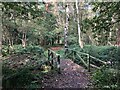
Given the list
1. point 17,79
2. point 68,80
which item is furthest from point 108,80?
point 17,79

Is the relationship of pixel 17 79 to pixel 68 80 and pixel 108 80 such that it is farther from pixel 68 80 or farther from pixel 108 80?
pixel 108 80

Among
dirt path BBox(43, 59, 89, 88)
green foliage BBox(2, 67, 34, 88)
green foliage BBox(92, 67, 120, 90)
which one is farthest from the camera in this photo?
dirt path BBox(43, 59, 89, 88)

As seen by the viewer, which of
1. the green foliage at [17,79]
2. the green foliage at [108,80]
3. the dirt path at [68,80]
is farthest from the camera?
the dirt path at [68,80]

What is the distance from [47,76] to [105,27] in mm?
2072

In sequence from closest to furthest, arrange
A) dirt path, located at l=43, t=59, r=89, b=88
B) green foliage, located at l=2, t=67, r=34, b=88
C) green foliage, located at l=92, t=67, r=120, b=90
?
green foliage, located at l=2, t=67, r=34, b=88 → green foliage, located at l=92, t=67, r=120, b=90 → dirt path, located at l=43, t=59, r=89, b=88

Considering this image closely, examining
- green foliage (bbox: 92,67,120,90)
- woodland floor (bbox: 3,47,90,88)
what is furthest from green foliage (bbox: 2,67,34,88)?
green foliage (bbox: 92,67,120,90)

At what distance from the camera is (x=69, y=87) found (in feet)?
17.0

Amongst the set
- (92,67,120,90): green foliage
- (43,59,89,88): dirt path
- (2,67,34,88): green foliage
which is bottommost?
(43,59,89,88): dirt path

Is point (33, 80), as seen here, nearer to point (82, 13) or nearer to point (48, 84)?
point (48, 84)

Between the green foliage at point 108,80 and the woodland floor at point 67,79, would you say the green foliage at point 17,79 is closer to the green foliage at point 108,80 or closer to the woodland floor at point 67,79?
Answer: the woodland floor at point 67,79

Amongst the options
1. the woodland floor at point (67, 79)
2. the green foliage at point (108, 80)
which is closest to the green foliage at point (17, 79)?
the woodland floor at point (67, 79)

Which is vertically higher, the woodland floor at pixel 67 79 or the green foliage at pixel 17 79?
the green foliage at pixel 17 79

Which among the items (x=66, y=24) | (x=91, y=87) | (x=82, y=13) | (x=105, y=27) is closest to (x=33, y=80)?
(x=91, y=87)

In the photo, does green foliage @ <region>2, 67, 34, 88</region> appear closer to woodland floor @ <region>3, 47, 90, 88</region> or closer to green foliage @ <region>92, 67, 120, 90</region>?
woodland floor @ <region>3, 47, 90, 88</region>
